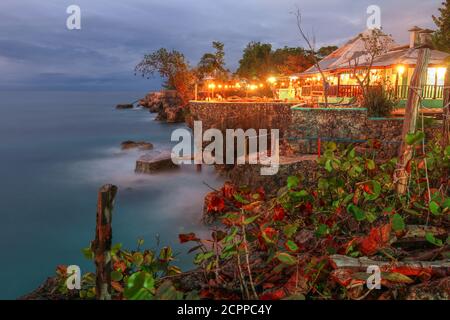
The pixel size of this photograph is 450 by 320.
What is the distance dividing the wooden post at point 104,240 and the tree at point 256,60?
4071 cm

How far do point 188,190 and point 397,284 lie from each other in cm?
1235

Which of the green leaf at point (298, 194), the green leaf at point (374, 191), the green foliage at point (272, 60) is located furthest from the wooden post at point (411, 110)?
the green foliage at point (272, 60)

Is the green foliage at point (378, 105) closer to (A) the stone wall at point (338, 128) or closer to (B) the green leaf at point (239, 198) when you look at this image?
(A) the stone wall at point (338, 128)

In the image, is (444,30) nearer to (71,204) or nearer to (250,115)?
(250,115)

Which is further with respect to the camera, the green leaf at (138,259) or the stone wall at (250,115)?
the stone wall at (250,115)

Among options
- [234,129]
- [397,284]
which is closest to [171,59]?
[234,129]

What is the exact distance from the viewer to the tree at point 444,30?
25.1 metres

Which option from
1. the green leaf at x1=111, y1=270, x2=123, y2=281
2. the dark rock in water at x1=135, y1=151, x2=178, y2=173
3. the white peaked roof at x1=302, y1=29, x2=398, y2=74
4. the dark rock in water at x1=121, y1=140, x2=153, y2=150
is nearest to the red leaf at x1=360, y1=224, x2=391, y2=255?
the green leaf at x1=111, y1=270, x2=123, y2=281

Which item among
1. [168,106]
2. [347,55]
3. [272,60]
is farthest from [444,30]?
[168,106]

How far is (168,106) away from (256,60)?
12.9m

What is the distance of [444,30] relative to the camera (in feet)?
85.4

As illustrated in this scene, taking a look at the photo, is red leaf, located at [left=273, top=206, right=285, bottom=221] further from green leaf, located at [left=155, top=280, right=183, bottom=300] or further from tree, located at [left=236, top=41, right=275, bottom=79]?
tree, located at [left=236, top=41, right=275, bottom=79]
